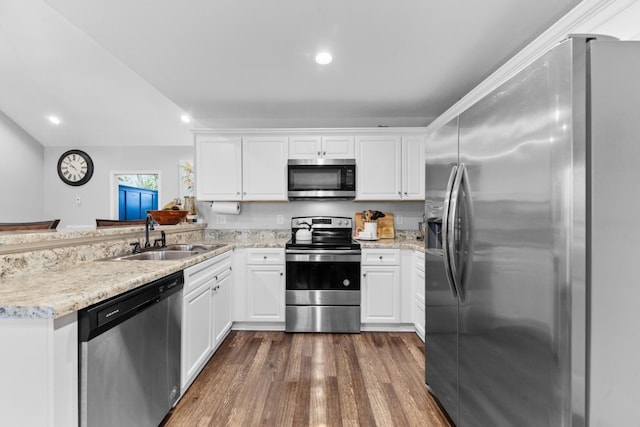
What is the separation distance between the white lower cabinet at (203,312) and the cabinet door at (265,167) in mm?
862

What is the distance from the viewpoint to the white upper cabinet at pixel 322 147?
3.37m

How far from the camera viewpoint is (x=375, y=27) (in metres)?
1.92

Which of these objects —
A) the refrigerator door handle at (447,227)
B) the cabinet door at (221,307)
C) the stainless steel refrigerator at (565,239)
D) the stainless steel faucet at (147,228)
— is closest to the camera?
the stainless steel refrigerator at (565,239)

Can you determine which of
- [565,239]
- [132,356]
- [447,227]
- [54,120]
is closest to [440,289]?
[447,227]

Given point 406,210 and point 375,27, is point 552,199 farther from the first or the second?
point 406,210

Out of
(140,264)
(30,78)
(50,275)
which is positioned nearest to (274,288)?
(140,264)

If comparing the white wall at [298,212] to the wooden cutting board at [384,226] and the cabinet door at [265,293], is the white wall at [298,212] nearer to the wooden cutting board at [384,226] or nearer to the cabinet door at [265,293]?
the wooden cutting board at [384,226]

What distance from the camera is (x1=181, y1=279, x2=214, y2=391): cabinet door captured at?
1911 millimetres

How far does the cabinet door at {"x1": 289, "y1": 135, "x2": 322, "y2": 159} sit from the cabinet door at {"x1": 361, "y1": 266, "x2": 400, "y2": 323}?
1.38 metres

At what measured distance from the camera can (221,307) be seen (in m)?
2.65

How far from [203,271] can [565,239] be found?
83.4 inches

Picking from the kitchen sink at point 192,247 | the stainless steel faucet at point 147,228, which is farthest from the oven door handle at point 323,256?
the stainless steel faucet at point 147,228

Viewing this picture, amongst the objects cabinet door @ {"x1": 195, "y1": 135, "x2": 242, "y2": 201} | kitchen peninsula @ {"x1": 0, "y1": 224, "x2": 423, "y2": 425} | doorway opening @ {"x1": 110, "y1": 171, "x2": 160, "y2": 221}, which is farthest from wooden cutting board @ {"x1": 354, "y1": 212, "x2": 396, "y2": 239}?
doorway opening @ {"x1": 110, "y1": 171, "x2": 160, "y2": 221}

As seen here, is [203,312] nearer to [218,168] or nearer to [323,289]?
[323,289]
